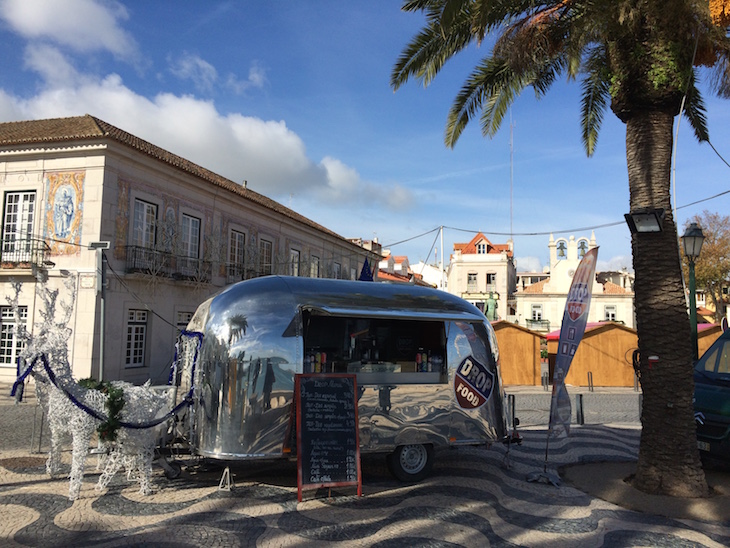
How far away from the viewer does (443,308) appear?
25.5ft

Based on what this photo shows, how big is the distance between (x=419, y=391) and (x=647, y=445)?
9.74ft

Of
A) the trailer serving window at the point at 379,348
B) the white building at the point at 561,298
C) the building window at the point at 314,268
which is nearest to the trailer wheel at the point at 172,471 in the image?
the trailer serving window at the point at 379,348

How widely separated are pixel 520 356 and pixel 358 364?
13926 millimetres

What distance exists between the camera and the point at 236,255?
25.7 metres

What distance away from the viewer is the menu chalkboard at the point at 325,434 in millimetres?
6461

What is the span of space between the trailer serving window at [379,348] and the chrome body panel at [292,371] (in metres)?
0.16

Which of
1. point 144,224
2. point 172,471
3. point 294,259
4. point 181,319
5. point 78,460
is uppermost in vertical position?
point 294,259

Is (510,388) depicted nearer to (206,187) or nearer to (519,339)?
(519,339)

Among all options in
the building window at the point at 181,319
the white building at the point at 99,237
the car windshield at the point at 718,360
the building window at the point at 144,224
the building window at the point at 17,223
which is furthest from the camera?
the building window at the point at 181,319

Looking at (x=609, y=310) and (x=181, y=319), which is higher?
(x=609, y=310)

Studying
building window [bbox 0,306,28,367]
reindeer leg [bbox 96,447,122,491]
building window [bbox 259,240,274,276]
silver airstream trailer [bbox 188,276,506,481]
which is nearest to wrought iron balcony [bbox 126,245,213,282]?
building window [bbox 0,306,28,367]

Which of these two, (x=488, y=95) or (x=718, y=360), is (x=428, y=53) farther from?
(x=718, y=360)

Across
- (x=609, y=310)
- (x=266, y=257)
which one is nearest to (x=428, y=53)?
(x=266, y=257)

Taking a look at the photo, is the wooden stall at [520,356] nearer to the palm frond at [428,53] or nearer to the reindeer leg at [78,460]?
the palm frond at [428,53]
